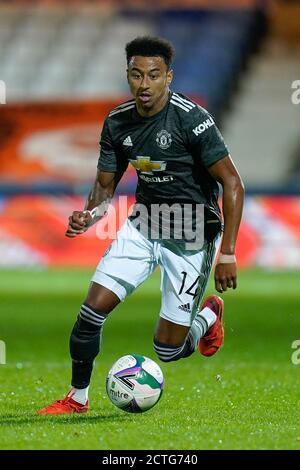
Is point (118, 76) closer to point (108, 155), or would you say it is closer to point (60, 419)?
point (108, 155)

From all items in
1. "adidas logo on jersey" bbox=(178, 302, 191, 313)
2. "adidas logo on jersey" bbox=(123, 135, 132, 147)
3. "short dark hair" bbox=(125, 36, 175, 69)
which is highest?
"short dark hair" bbox=(125, 36, 175, 69)

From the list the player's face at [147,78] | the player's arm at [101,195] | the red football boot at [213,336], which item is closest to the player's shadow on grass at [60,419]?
the player's arm at [101,195]

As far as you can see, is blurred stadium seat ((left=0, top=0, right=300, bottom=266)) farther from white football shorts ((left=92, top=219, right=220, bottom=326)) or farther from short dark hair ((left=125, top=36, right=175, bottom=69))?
short dark hair ((left=125, top=36, right=175, bottom=69))

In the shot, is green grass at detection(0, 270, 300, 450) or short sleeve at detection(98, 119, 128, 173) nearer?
green grass at detection(0, 270, 300, 450)

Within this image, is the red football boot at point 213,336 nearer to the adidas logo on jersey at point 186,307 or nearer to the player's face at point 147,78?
Result: the adidas logo on jersey at point 186,307

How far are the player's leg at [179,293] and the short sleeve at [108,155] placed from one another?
2.25 ft

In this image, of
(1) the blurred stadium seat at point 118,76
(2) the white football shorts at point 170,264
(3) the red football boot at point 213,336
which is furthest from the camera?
(1) the blurred stadium seat at point 118,76

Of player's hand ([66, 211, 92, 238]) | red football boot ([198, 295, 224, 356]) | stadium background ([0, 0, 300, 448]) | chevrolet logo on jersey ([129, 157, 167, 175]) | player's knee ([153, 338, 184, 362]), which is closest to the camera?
player's hand ([66, 211, 92, 238])

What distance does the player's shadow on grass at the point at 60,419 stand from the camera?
6.86 metres

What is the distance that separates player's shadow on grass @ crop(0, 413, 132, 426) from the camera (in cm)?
686

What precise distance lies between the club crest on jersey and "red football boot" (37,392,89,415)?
1849 mm

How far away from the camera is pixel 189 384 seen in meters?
8.87

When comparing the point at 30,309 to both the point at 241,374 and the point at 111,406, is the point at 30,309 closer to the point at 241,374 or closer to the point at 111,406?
the point at 241,374

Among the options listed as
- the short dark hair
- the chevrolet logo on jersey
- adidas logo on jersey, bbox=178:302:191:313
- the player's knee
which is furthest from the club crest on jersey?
the player's knee
